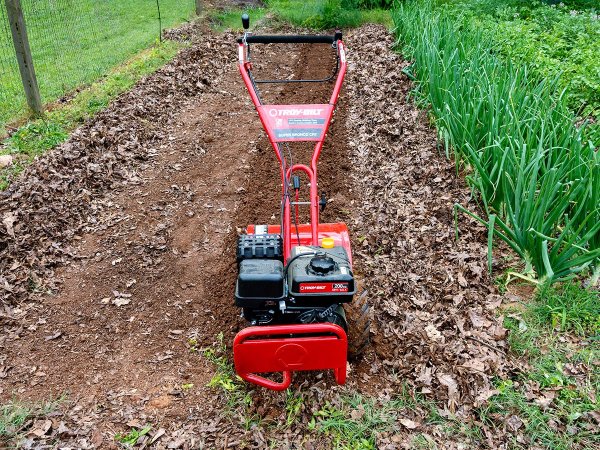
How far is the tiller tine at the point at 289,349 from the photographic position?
2617 mm

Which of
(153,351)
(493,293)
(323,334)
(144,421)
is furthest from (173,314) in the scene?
(493,293)

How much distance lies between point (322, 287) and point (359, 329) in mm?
645

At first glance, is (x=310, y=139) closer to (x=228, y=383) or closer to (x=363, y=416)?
(x=228, y=383)

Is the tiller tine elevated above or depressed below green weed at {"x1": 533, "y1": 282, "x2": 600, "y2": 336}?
above

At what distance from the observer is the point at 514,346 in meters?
3.16

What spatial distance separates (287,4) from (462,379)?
44.3 ft

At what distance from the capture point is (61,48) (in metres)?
8.05

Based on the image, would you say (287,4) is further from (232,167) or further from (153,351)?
(153,351)

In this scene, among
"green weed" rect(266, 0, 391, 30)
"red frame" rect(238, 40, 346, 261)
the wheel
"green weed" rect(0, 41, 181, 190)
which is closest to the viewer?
the wheel

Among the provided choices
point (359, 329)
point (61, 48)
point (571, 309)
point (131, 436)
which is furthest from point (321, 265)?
point (61, 48)

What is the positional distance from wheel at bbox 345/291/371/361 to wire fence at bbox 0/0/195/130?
4.88 m

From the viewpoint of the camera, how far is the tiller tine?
103 inches

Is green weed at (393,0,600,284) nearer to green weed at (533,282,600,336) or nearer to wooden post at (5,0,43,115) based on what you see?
green weed at (533,282,600,336)

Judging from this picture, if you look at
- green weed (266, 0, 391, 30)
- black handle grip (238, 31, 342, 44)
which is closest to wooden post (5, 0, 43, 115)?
black handle grip (238, 31, 342, 44)
